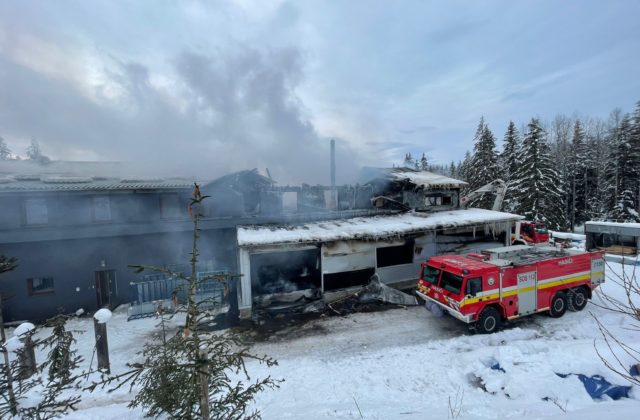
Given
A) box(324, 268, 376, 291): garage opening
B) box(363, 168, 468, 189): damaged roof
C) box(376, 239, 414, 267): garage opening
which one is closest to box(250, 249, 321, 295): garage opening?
box(324, 268, 376, 291): garage opening

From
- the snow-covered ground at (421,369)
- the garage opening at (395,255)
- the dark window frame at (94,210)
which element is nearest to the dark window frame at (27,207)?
the dark window frame at (94,210)

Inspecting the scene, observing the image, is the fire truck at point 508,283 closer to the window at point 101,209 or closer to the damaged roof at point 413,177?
the damaged roof at point 413,177

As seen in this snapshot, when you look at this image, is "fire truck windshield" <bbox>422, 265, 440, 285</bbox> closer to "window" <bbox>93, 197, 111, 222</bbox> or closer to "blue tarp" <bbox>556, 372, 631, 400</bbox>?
"blue tarp" <bbox>556, 372, 631, 400</bbox>

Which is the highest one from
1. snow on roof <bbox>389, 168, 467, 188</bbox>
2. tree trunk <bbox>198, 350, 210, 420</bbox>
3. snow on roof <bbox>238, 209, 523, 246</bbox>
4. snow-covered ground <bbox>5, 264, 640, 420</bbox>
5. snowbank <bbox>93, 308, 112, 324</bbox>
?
snow on roof <bbox>389, 168, 467, 188</bbox>

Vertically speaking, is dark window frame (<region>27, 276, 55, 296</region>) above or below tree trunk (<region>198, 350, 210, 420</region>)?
below

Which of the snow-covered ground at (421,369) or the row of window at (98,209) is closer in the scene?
the snow-covered ground at (421,369)

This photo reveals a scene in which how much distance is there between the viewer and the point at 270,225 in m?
14.3

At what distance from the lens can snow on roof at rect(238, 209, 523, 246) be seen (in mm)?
11883

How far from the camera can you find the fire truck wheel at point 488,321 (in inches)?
356

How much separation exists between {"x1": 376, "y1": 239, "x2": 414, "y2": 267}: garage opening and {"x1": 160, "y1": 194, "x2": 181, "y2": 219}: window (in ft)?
31.7

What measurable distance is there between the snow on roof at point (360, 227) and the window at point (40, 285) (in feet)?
26.7

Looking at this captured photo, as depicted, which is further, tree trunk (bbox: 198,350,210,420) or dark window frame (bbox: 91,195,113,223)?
dark window frame (bbox: 91,195,113,223)

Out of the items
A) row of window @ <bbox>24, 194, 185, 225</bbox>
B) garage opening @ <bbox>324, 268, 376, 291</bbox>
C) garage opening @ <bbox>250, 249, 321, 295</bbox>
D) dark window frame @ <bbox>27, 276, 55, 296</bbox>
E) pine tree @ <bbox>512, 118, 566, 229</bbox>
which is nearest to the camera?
row of window @ <bbox>24, 194, 185, 225</bbox>

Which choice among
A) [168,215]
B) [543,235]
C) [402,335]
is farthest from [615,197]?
[168,215]
